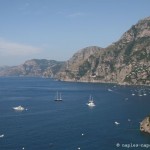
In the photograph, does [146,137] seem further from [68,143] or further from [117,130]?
[68,143]

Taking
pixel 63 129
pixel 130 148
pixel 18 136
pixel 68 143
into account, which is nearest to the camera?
pixel 130 148

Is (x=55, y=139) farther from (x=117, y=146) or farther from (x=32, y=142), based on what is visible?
(x=117, y=146)

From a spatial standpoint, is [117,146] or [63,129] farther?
[63,129]

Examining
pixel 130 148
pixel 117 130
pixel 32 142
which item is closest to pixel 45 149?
pixel 32 142

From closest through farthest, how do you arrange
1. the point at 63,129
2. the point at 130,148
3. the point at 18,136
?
the point at 130,148
the point at 18,136
the point at 63,129

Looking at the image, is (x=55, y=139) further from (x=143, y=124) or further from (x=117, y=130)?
(x=143, y=124)

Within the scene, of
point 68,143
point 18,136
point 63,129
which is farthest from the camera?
point 63,129

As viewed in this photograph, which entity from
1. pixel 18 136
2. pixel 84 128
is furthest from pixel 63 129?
pixel 18 136

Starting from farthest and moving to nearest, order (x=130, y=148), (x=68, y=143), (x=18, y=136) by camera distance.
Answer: (x=18, y=136) < (x=68, y=143) < (x=130, y=148)

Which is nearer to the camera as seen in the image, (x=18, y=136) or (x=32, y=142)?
(x=32, y=142)
